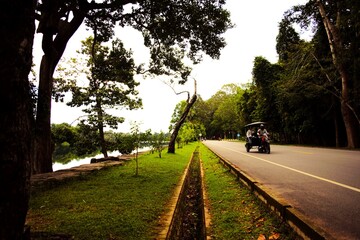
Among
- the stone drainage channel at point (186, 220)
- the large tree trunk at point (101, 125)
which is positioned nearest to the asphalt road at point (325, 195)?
the stone drainage channel at point (186, 220)

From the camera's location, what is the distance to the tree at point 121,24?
9.01 metres

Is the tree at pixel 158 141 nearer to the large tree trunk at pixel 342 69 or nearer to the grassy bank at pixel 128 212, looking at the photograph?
the grassy bank at pixel 128 212

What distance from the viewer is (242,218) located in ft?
16.2

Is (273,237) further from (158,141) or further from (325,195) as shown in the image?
(158,141)

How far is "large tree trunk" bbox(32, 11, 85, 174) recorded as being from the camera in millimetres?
9125

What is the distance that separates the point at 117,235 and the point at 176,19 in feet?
30.4

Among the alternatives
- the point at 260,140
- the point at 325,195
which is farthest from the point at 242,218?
the point at 260,140

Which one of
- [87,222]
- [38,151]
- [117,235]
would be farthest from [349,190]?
[38,151]

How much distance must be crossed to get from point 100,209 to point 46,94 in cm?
609

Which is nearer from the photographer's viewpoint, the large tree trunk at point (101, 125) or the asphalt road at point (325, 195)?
the asphalt road at point (325, 195)

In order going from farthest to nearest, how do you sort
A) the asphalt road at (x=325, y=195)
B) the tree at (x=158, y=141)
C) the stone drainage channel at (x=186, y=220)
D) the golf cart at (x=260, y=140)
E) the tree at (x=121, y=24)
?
the tree at (x=158, y=141) < the golf cart at (x=260, y=140) < the tree at (x=121, y=24) < the stone drainage channel at (x=186, y=220) < the asphalt road at (x=325, y=195)

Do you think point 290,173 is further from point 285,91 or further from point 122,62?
point 285,91

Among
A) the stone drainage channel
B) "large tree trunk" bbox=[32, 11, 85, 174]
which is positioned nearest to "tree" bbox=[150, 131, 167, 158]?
"large tree trunk" bbox=[32, 11, 85, 174]

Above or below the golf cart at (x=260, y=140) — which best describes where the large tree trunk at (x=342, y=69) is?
above
